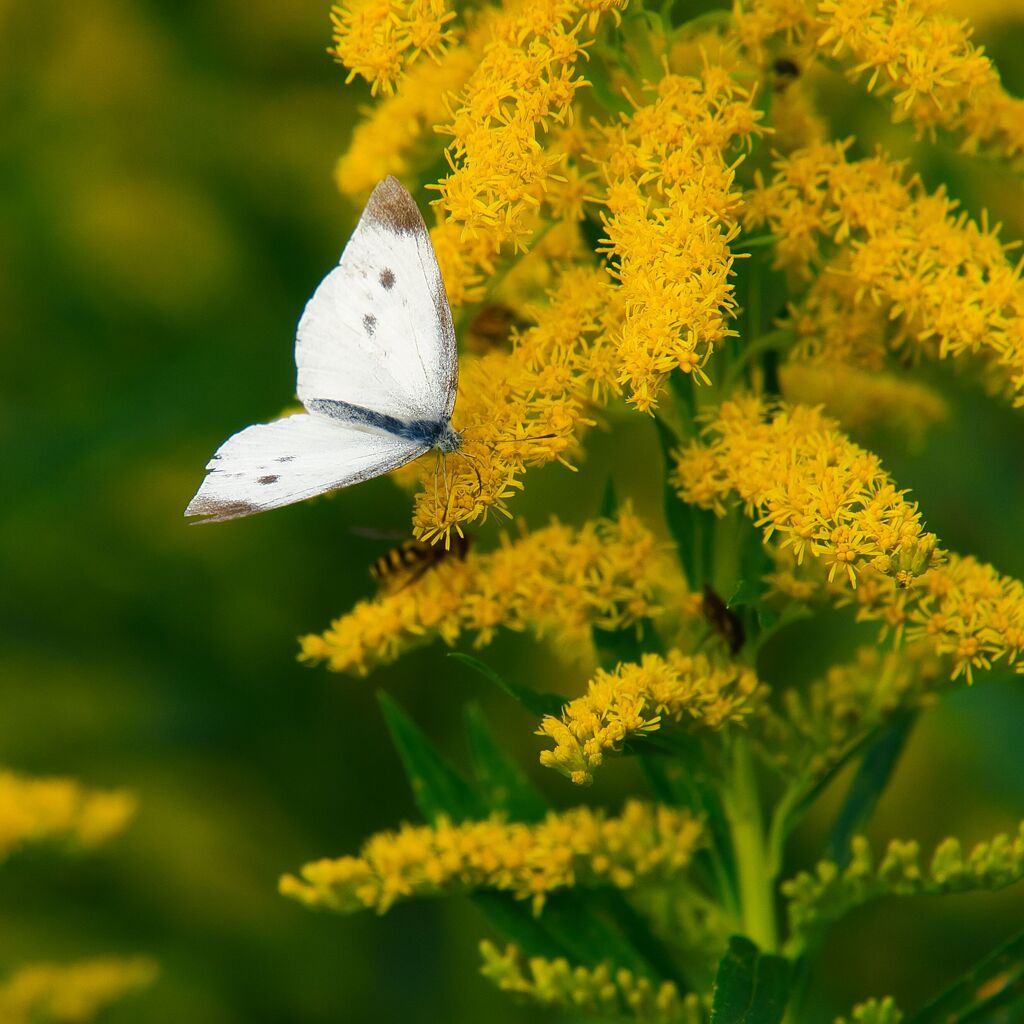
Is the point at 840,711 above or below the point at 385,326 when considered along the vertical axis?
below

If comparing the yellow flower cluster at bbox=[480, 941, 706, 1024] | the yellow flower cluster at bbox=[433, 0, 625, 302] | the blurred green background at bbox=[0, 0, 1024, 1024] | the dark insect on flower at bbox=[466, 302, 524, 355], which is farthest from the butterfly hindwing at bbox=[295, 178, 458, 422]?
the blurred green background at bbox=[0, 0, 1024, 1024]

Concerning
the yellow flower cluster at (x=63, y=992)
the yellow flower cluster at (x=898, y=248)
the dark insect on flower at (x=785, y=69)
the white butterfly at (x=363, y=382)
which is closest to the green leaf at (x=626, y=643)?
the white butterfly at (x=363, y=382)

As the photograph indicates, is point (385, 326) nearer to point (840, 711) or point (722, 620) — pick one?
point (722, 620)

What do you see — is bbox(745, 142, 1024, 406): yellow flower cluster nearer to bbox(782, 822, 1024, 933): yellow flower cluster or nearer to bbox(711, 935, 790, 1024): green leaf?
bbox(782, 822, 1024, 933): yellow flower cluster

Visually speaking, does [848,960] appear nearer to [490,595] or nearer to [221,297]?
[490,595]

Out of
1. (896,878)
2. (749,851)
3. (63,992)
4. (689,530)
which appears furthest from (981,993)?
(63,992)

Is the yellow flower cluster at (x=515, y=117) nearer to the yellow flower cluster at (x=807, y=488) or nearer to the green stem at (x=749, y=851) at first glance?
the yellow flower cluster at (x=807, y=488)

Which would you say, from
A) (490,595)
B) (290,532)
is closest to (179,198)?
(290,532)
